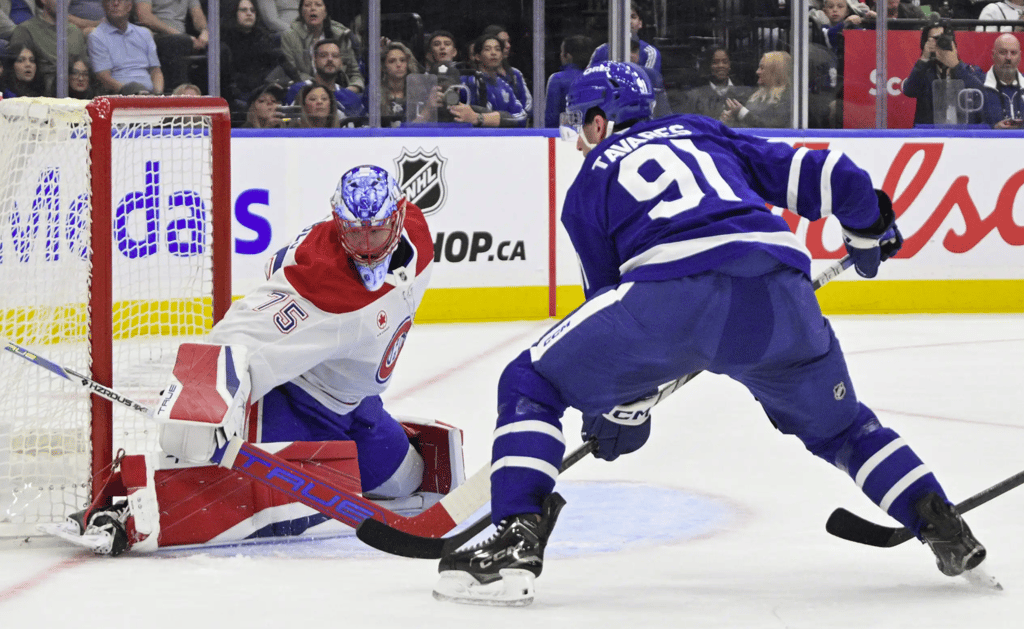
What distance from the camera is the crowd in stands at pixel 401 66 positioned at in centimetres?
568

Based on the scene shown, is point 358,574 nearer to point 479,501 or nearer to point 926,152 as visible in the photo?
point 479,501

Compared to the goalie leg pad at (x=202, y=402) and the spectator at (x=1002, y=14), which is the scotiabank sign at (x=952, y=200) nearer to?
the spectator at (x=1002, y=14)

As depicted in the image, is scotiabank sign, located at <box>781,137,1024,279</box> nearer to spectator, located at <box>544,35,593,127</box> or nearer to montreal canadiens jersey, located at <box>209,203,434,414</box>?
spectator, located at <box>544,35,593,127</box>

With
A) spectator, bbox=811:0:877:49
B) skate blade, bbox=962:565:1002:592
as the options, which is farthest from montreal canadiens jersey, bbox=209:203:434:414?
spectator, bbox=811:0:877:49

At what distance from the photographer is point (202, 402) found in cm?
232

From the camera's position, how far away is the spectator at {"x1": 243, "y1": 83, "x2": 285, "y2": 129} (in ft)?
19.5

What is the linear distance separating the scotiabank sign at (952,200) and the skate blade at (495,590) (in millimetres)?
4677

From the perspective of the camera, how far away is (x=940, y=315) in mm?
6465

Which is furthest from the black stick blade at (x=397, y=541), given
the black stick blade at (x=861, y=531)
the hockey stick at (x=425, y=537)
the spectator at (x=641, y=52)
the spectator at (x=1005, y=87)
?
the spectator at (x=1005, y=87)

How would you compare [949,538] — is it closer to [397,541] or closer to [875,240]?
[875,240]

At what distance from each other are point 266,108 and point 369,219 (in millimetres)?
3641

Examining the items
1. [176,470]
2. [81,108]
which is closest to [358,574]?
[176,470]

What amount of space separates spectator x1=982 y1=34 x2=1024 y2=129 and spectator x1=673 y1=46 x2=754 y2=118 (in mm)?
1169

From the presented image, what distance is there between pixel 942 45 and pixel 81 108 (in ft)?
16.7
